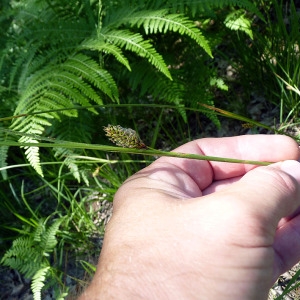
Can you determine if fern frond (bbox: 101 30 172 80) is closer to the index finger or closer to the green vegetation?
the green vegetation

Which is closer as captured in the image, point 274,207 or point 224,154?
point 274,207

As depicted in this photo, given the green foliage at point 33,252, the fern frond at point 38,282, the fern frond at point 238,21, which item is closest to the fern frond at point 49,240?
the green foliage at point 33,252

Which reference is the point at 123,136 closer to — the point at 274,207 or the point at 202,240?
the point at 202,240

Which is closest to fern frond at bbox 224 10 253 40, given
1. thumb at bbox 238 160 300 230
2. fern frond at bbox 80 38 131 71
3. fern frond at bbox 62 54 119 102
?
fern frond at bbox 80 38 131 71

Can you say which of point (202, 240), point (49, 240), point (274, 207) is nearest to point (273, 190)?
point (274, 207)

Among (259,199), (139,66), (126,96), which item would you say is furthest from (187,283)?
(126,96)

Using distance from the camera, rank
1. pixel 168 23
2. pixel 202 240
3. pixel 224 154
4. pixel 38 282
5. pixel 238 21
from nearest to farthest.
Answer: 1. pixel 202 240
2. pixel 224 154
3. pixel 38 282
4. pixel 168 23
5. pixel 238 21

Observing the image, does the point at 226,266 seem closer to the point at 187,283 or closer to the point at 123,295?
the point at 187,283
